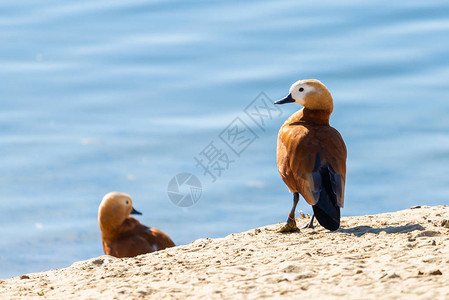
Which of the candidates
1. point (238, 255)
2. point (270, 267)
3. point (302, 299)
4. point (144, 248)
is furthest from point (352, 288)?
point (144, 248)

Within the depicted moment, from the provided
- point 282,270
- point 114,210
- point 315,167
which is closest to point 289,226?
point 315,167

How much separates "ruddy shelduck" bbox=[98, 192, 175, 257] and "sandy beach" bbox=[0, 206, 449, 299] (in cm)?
159

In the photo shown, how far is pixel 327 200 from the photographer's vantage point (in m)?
7.05

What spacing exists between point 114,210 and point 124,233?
305 mm

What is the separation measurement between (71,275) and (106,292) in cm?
104

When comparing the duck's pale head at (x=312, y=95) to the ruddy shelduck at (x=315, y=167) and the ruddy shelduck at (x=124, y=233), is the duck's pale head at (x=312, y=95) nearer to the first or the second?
the ruddy shelduck at (x=315, y=167)

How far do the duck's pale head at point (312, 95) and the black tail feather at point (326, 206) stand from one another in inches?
33.3

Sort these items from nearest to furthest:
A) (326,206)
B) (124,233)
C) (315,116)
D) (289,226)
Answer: (326,206)
(289,226)
(315,116)
(124,233)

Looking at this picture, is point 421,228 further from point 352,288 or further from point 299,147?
point 352,288

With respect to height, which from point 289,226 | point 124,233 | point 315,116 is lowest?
point 289,226

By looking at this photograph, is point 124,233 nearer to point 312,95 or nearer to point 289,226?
point 289,226

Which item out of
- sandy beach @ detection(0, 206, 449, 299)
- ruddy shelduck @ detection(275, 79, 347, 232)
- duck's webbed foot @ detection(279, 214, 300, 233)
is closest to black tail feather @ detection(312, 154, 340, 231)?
ruddy shelduck @ detection(275, 79, 347, 232)

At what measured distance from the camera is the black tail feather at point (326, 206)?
695 centimetres

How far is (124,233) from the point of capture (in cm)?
895
